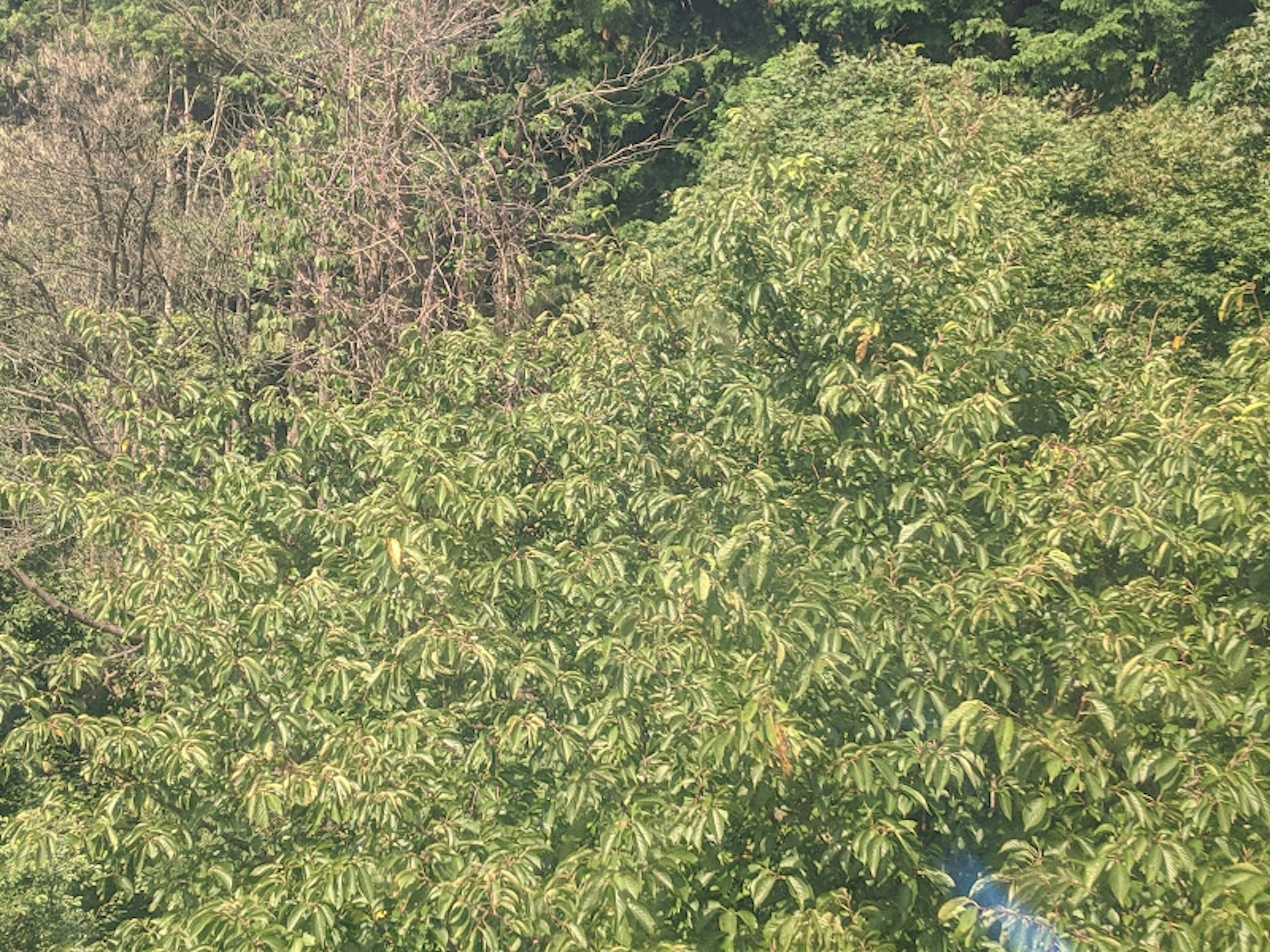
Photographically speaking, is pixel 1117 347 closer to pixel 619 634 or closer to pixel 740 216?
pixel 740 216

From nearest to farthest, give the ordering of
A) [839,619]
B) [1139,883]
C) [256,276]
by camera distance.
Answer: [1139,883] → [839,619] → [256,276]

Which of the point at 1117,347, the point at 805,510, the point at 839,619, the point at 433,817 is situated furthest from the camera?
the point at 1117,347

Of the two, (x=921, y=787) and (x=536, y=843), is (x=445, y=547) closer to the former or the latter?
(x=536, y=843)

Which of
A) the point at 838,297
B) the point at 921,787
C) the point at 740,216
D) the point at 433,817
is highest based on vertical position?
the point at 740,216

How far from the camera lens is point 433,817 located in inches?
203

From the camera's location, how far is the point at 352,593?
5559 millimetres

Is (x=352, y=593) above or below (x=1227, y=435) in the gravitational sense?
below

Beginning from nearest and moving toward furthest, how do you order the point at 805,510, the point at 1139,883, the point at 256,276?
the point at 1139,883
the point at 805,510
the point at 256,276

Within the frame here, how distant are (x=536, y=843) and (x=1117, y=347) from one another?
13.2 feet

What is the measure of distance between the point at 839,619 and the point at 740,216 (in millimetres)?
1927

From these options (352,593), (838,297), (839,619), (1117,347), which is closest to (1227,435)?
(839,619)

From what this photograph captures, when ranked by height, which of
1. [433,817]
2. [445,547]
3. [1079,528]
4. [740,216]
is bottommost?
[433,817]

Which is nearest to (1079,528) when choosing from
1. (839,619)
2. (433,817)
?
(839,619)

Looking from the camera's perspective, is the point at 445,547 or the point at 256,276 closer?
the point at 445,547
